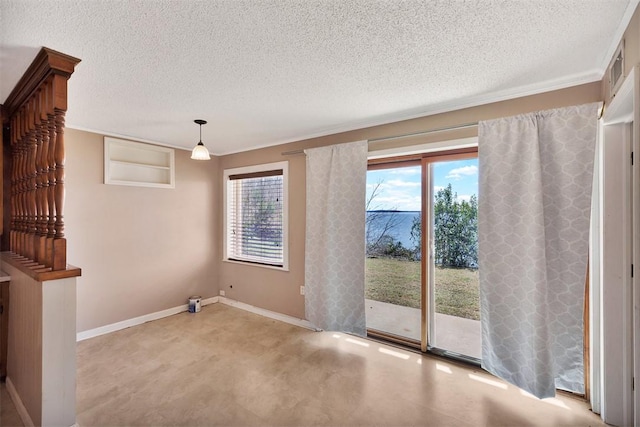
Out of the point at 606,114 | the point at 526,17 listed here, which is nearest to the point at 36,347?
the point at 526,17

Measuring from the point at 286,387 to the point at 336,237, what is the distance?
1564 millimetres

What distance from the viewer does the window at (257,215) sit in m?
4.03

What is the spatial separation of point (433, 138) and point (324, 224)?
59.1 inches

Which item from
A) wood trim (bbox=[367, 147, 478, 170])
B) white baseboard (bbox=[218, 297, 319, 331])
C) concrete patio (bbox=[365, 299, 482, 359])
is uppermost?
wood trim (bbox=[367, 147, 478, 170])

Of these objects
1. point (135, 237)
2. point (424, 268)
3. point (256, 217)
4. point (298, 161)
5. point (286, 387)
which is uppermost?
point (298, 161)

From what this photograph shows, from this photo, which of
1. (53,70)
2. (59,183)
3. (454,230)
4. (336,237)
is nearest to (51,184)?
(59,183)

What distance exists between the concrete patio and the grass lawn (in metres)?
0.07

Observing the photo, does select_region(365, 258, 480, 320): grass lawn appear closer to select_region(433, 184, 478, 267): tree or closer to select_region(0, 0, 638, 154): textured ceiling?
select_region(433, 184, 478, 267): tree

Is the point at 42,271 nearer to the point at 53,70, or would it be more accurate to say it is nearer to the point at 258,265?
the point at 53,70

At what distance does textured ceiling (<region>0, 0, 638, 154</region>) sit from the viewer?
1428 mm

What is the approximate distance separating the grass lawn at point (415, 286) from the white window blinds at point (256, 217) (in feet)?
4.47

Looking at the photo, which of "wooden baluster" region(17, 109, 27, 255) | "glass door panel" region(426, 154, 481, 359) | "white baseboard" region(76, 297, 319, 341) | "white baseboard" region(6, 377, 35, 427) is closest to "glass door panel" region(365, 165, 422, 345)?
"glass door panel" region(426, 154, 481, 359)

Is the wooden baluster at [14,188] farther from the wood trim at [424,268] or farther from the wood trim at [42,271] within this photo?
the wood trim at [424,268]

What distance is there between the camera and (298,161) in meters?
3.78
